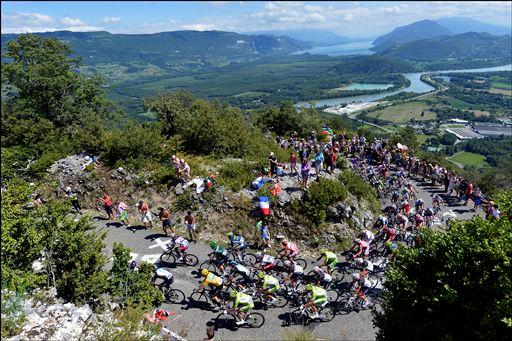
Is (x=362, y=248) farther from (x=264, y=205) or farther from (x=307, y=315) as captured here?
(x=264, y=205)

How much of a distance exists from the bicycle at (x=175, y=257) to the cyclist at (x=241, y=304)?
427 centimetres

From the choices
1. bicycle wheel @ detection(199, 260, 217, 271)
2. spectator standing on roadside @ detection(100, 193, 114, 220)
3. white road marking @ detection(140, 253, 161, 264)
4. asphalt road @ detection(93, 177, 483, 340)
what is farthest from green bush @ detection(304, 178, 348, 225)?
spectator standing on roadside @ detection(100, 193, 114, 220)

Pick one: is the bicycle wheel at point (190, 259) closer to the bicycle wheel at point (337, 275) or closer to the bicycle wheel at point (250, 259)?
the bicycle wheel at point (250, 259)

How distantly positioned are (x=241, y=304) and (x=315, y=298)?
291 centimetres

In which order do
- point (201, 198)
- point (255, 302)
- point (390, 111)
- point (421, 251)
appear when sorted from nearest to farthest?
point (421, 251) → point (255, 302) → point (201, 198) → point (390, 111)

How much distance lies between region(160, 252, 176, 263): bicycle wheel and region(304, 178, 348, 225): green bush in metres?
8.05

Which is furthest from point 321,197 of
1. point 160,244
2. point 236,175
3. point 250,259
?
point 160,244

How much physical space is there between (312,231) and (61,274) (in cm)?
1277

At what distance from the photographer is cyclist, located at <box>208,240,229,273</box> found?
50.6ft

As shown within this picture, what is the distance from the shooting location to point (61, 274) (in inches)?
514

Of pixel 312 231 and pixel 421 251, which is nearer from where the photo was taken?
pixel 421 251

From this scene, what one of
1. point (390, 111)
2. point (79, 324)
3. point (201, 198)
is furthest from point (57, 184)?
point (390, 111)

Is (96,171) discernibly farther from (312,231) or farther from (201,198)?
(312,231)

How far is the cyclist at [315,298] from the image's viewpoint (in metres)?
13.8
